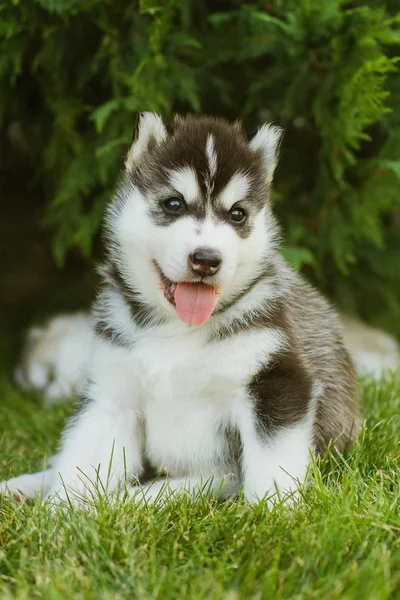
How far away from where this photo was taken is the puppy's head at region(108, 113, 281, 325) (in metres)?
3.13

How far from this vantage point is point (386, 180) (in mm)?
5449

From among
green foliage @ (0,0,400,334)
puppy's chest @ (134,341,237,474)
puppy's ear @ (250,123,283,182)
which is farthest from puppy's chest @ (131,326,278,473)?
green foliage @ (0,0,400,334)

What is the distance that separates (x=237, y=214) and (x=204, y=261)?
43cm

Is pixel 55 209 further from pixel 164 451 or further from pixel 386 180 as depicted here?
pixel 164 451

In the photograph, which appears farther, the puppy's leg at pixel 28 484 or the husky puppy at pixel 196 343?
the puppy's leg at pixel 28 484

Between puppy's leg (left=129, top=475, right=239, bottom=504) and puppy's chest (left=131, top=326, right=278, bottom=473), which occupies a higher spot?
puppy's chest (left=131, top=326, right=278, bottom=473)

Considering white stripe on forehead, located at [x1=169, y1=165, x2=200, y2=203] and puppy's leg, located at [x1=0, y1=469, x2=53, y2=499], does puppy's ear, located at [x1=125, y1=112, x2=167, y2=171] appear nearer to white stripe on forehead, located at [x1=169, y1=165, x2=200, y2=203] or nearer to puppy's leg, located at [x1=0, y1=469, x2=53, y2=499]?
white stripe on forehead, located at [x1=169, y1=165, x2=200, y2=203]

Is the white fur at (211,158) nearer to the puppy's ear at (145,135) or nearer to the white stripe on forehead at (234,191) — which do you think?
the white stripe on forehead at (234,191)

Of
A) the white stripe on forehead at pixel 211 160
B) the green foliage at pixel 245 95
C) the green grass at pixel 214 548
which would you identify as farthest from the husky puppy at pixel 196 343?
the green foliage at pixel 245 95

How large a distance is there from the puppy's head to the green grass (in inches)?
34.4

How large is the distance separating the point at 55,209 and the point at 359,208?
2.56m

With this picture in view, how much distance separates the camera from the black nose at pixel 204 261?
9.93ft

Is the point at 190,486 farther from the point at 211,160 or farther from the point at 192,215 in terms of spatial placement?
the point at 211,160

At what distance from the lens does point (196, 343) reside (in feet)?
10.9
